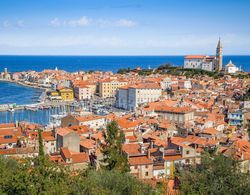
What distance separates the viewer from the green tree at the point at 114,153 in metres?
19.3

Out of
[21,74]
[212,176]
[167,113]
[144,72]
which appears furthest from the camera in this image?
[21,74]

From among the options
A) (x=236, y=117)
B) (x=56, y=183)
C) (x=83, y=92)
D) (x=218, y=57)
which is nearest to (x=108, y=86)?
(x=83, y=92)

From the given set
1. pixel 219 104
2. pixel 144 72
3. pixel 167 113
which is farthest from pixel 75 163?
pixel 144 72

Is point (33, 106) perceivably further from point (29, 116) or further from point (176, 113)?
point (176, 113)

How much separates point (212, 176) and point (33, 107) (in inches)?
2000

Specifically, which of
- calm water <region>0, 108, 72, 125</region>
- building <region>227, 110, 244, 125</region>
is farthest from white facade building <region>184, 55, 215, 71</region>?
building <region>227, 110, 244, 125</region>

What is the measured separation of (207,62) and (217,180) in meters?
81.6

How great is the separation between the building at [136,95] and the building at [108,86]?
42.3 feet

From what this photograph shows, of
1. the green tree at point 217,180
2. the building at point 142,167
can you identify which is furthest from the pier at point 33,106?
the green tree at point 217,180

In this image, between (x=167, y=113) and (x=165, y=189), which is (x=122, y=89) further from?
(x=165, y=189)

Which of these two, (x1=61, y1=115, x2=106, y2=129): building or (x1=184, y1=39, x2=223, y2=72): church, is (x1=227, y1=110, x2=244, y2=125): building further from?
(x1=184, y1=39, x2=223, y2=72): church

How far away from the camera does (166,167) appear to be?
23.0m

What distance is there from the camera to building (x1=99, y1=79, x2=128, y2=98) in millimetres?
77312

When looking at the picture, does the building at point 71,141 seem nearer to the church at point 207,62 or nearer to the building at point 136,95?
the building at point 136,95
